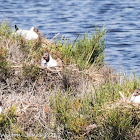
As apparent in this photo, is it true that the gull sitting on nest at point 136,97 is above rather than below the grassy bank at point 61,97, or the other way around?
above

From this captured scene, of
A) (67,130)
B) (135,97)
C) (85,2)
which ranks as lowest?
(85,2)

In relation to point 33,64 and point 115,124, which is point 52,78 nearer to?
point 33,64

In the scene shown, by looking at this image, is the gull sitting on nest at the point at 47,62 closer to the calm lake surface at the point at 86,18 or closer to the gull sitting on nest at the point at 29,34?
the gull sitting on nest at the point at 29,34

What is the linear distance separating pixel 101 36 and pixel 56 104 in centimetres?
324

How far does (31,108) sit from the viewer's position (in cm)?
811

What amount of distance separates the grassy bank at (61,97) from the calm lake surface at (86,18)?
4447mm

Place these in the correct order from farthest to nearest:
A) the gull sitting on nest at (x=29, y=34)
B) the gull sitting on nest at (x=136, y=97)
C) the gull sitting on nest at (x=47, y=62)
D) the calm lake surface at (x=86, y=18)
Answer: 1. the calm lake surface at (x=86, y=18)
2. the gull sitting on nest at (x=29, y=34)
3. the gull sitting on nest at (x=47, y=62)
4. the gull sitting on nest at (x=136, y=97)

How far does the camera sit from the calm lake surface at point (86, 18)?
17.2 meters

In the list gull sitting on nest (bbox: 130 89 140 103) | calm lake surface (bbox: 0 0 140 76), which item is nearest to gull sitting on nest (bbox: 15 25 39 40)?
gull sitting on nest (bbox: 130 89 140 103)

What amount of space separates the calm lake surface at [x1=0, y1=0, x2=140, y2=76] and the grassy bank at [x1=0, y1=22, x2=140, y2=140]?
4.45 m

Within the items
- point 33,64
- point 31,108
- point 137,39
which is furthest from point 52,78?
point 137,39

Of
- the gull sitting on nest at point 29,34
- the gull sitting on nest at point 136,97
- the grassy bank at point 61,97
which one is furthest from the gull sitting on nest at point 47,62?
the gull sitting on nest at point 136,97

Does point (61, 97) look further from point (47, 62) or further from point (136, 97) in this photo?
point (47, 62)

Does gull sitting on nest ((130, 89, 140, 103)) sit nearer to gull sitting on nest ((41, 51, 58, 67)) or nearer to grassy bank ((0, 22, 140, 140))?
grassy bank ((0, 22, 140, 140))
